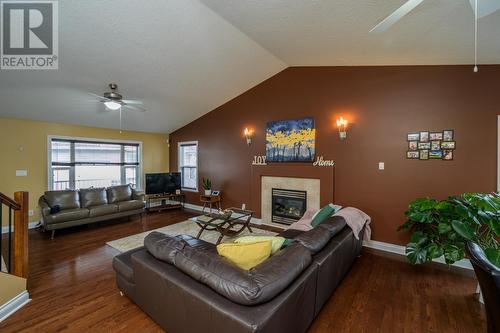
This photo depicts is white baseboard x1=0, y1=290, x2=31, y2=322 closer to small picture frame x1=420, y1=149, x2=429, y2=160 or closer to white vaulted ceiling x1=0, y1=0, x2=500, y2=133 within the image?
white vaulted ceiling x1=0, y1=0, x2=500, y2=133

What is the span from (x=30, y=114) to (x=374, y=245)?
7013mm

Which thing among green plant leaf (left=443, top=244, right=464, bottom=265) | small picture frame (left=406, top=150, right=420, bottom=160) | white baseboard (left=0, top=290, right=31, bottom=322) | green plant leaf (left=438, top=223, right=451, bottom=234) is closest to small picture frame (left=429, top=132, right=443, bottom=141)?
small picture frame (left=406, top=150, right=420, bottom=160)

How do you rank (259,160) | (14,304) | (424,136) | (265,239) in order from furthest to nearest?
(259,160)
(424,136)
(14,304)
(265,239)

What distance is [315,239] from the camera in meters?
2.09

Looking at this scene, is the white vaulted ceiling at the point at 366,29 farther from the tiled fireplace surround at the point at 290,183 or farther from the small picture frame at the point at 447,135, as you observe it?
the tiled fireplace surround at the point at 290,183

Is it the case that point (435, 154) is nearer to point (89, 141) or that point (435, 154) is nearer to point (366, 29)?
point (366, 29)

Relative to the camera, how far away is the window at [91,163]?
5129 millimetres

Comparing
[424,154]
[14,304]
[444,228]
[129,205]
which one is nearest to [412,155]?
[424,154]

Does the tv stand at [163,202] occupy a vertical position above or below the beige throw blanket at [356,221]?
below

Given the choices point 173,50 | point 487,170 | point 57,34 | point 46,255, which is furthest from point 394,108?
point 46,255

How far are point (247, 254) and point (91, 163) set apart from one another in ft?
18.9

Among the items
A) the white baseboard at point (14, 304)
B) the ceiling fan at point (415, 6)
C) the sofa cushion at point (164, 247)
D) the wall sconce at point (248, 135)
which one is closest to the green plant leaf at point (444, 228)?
the ceiling fan at point (415, 6)

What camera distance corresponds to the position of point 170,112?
18.3 feet

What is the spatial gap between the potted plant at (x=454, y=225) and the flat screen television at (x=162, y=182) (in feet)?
18.4
